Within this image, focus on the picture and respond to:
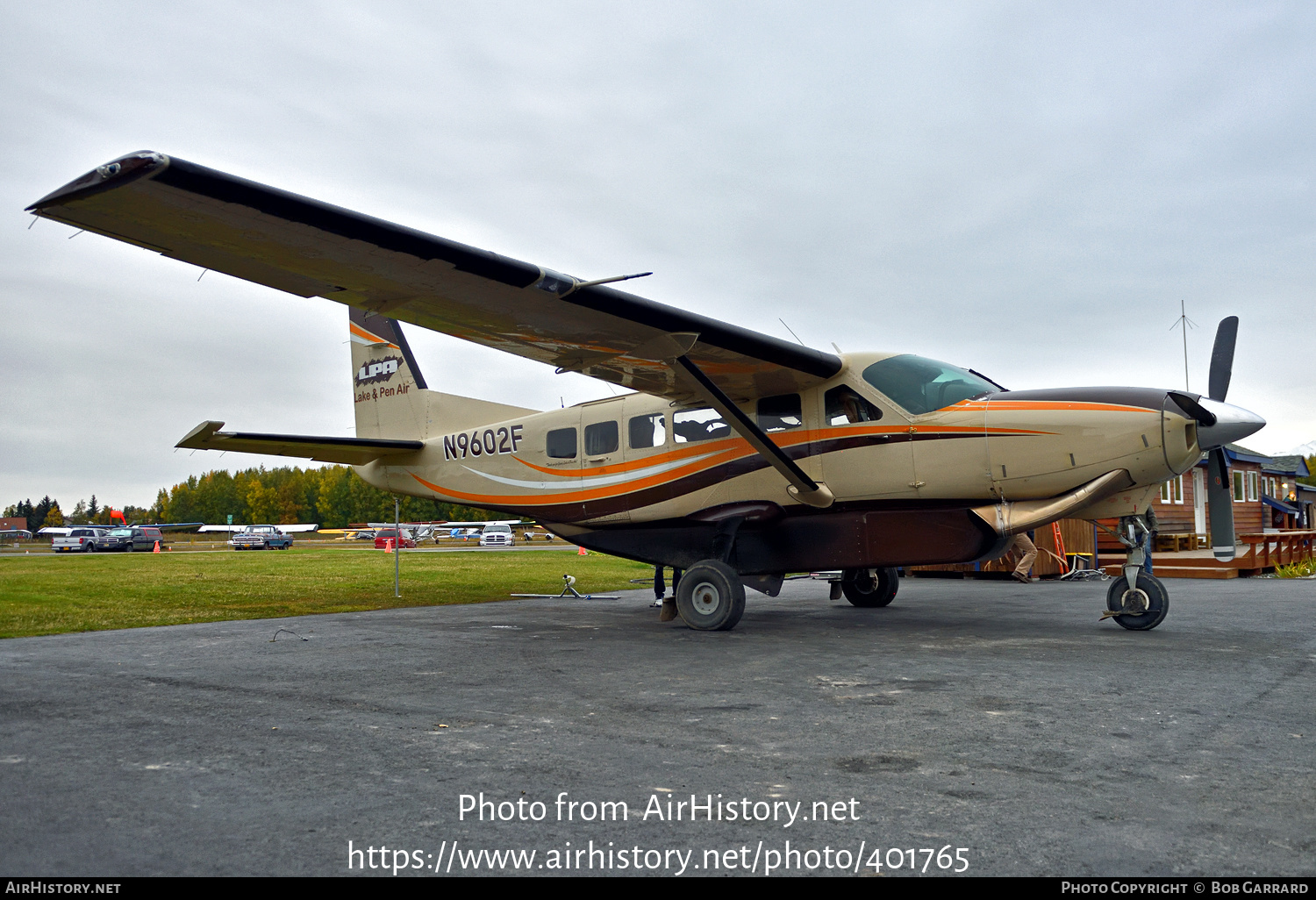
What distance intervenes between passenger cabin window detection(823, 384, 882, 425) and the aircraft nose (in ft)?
10.3

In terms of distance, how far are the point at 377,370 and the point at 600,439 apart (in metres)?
5.69

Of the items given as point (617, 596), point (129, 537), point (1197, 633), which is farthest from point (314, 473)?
point (1197, 633)

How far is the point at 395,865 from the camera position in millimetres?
2803

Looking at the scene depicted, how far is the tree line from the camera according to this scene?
11831cm

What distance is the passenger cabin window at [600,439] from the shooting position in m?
11.9

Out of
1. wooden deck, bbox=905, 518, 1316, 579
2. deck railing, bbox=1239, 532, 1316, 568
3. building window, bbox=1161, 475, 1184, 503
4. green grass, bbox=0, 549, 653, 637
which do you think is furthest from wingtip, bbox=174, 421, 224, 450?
building window, bbox=1161, 475, 1184, 503

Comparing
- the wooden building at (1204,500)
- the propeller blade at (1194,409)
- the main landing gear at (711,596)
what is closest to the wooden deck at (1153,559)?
the wooden building at (1204,500)

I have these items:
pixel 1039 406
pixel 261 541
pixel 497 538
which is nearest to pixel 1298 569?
pixel 1039 406

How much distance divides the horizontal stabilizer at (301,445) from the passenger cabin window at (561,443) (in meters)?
2.97

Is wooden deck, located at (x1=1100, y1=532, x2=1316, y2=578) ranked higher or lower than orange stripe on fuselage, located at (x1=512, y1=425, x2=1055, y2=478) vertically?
lower

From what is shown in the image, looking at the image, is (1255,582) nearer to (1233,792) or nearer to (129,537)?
(1233,792)

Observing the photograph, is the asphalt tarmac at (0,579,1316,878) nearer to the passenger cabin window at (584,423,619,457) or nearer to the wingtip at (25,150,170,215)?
the wingtip at (25,150,170,215)

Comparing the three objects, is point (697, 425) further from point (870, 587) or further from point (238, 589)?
point (238, 589)

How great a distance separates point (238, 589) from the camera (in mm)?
16891
